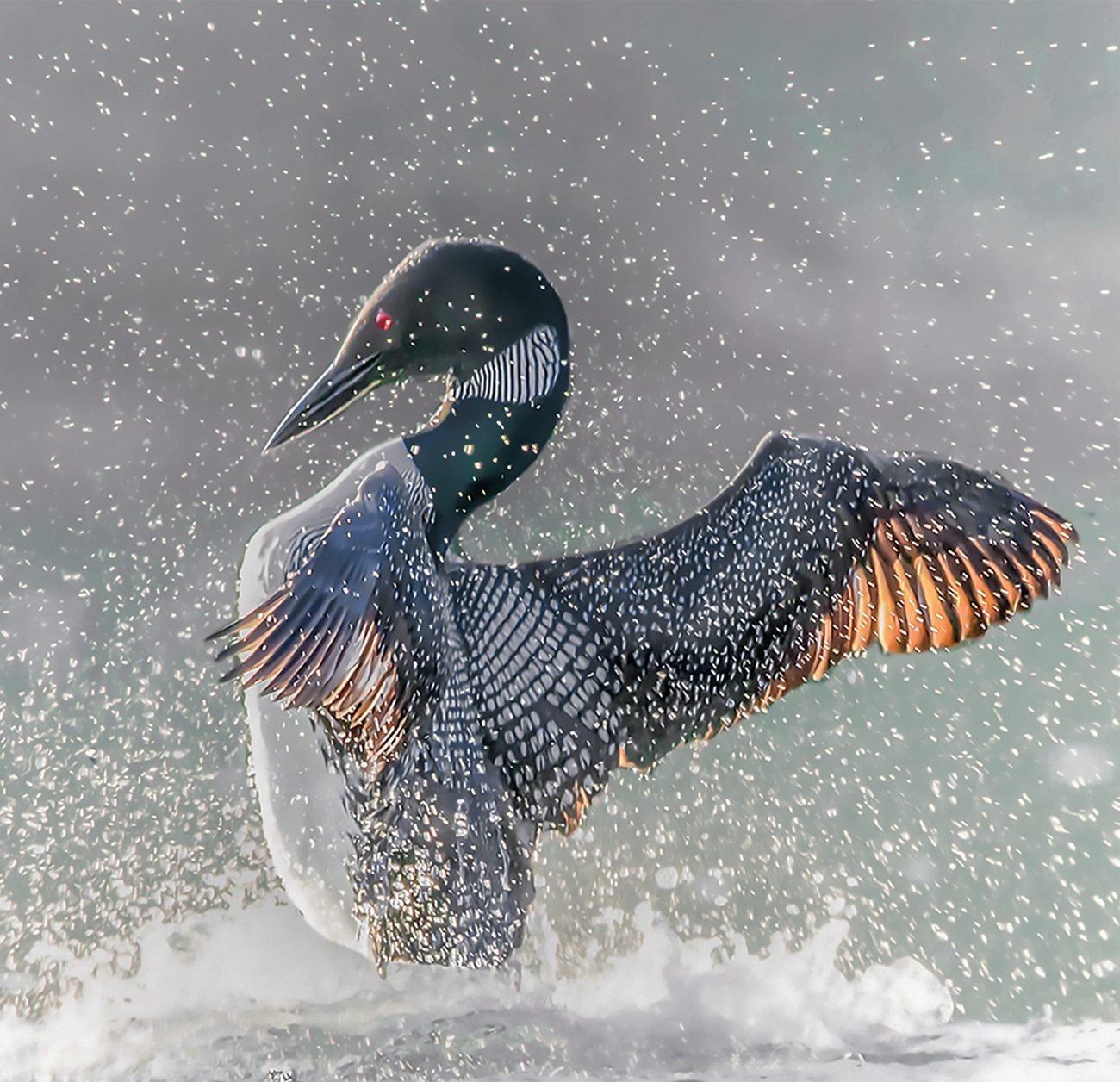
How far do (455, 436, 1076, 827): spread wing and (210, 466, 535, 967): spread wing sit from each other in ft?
0.23

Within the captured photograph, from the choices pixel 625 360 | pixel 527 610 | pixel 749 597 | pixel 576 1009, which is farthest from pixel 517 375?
pixel 576 1009

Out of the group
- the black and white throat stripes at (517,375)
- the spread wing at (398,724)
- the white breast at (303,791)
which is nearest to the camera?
the spread wing at (398,724)

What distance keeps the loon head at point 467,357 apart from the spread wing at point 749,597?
16 centimetres

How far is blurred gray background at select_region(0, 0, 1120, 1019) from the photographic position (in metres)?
1.39

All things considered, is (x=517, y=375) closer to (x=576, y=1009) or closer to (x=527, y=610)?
(x=527, y=610)

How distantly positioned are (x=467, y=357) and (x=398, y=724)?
1.53 ft

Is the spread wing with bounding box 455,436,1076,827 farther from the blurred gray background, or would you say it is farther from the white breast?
the white breast

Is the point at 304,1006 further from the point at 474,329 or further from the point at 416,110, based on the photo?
the point at 416,110

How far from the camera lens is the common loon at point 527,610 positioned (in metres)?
1.29

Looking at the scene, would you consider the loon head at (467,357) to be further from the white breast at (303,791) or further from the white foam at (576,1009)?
the white foam at (576,1009)

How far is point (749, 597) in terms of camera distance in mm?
1388

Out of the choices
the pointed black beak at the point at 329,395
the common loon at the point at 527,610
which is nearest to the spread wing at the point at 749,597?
the common loon at the point at 527,610

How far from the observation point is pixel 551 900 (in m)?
1.38

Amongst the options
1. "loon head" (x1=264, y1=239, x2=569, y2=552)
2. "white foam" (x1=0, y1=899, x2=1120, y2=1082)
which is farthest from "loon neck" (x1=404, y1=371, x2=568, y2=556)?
"white foam" (x1=0, y1=899, x2=1120, y2=1082)
